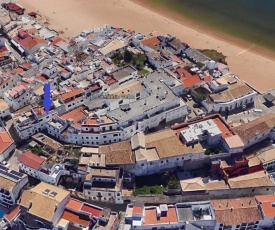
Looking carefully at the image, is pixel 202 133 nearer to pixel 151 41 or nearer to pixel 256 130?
pixel 256 130

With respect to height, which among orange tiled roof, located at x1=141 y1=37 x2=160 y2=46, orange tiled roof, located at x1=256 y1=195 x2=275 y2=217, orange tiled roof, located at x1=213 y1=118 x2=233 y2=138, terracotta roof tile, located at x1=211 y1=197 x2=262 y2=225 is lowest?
→ terracotta roof tile, located at x1=211 y1=197 x2=262 y2=225

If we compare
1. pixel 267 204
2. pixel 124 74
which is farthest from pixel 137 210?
pixel 124 74

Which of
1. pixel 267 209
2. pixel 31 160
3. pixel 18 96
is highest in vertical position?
pixel 267 209

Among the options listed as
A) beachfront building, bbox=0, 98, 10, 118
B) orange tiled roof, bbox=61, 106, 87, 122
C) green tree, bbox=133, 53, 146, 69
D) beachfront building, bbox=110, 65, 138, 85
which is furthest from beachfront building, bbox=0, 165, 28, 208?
green tree, bbox=133, 53, 146, 69

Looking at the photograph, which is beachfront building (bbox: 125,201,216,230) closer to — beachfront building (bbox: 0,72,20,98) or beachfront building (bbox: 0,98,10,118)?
beachfront building (bbox: 0,98,10,118)

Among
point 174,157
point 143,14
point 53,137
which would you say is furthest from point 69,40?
point 174,157

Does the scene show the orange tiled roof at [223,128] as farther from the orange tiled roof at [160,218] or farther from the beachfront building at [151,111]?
the orange tiled roof at [160,218]

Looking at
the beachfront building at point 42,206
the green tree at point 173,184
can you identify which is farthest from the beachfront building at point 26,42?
the green tree at point 173,184
